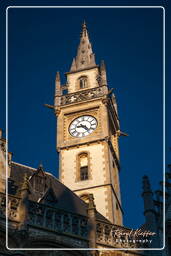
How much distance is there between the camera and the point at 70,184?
34.5 meters

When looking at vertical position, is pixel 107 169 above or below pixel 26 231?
above

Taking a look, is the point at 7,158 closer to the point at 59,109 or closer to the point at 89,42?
the point at 59,109

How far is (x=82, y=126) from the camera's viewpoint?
37438 millimetres

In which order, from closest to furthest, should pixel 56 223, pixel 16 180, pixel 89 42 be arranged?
pixel 56 223, pixel 16 180, pixel 89 42

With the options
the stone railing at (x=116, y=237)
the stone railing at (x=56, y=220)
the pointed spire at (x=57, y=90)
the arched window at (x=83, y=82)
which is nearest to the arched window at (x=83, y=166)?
the pointed spire at (x=57, y=90)

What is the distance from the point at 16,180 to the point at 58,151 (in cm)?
1160

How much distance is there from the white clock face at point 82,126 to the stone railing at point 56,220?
16246 millimetres

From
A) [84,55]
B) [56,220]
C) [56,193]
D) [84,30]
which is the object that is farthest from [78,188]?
[84,30]

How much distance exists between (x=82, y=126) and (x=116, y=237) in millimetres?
16830

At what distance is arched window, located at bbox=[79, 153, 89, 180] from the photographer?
35062 millimetres

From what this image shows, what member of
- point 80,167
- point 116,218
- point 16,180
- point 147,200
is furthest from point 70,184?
point 147,200

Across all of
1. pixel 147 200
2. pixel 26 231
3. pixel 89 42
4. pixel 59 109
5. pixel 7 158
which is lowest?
pixel 26 231

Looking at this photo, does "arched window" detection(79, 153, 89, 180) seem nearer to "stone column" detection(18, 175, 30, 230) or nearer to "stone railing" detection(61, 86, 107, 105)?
"stone railing" detection(61, 86, 107, 105)

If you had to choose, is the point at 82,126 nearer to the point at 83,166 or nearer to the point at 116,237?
the point at 83,166
